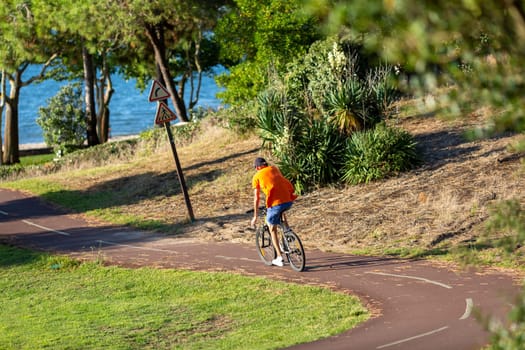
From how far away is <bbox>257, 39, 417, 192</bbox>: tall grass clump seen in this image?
2098 centimetres

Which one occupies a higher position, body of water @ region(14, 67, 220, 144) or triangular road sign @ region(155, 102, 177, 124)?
body of water @ region(14, 67, 220, 144)

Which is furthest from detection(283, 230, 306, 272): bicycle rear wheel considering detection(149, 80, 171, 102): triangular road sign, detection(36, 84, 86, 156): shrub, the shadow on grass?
detection(36, 84, 86, 156): shrub

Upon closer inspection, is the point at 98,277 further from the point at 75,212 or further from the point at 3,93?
the point at 3,93

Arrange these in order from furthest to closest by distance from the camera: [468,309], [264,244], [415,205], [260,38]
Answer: [260,38] → [415,205] → [264,244] → [468,309]

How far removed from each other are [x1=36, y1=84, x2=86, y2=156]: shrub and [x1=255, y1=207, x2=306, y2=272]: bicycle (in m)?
28.0

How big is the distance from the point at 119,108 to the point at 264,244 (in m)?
103

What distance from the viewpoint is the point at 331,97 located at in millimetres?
22188

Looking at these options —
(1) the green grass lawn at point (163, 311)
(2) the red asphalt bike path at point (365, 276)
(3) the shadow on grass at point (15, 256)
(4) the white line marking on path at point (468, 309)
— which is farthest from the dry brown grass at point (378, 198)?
(3) the shadow on grass at point (15, 256)

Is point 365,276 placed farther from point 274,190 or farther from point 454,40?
point 454,40

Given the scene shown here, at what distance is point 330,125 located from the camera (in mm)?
21875

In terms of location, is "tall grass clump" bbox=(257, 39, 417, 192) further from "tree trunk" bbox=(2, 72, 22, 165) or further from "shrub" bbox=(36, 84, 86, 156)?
"tree trunk" bbox=(2, 72, 22, 165)

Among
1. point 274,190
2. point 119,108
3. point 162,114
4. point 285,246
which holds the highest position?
point 119,108

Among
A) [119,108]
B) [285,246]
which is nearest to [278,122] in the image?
[285,246]

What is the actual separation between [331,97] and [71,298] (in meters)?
9.81
